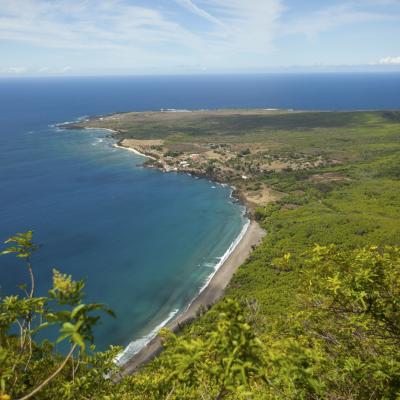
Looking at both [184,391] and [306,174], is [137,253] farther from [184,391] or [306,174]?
[306,174]

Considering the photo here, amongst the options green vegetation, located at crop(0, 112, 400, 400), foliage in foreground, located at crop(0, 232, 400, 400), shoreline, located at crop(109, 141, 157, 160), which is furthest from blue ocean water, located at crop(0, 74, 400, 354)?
foliage in foreground, located at crop(0, 232, 400, 400)

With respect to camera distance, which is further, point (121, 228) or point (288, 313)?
point (121, 228)

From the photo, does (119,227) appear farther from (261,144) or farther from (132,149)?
(261,144)

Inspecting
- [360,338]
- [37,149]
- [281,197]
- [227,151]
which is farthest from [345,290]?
[37,149]

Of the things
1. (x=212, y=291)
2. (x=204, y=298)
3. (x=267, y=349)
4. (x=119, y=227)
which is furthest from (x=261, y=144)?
(x=267, y=349)

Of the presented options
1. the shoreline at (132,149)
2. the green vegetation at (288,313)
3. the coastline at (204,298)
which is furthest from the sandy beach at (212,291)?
the shoreline at (132,149)

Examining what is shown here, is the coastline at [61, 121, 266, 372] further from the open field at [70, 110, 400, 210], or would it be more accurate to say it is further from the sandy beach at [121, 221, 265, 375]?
the open field at [70, 110, 400, 210]
